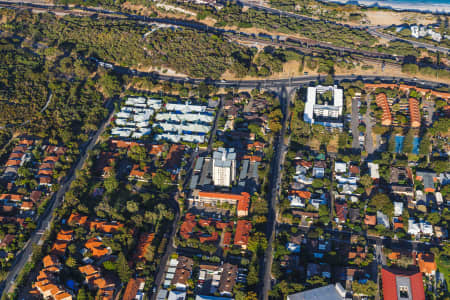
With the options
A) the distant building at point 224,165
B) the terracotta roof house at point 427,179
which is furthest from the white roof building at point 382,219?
the distant building at point 224,165

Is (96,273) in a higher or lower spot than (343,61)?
lower

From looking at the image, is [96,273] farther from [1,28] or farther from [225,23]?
[1,28]

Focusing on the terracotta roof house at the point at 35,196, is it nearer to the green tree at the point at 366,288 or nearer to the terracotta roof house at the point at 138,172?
the terracotta roof house at the point at 138,172

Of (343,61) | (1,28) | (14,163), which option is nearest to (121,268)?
(14,163)

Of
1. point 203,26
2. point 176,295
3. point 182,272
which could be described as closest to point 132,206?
point 182,272

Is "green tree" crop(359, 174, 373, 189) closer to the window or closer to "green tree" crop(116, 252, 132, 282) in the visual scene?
the window

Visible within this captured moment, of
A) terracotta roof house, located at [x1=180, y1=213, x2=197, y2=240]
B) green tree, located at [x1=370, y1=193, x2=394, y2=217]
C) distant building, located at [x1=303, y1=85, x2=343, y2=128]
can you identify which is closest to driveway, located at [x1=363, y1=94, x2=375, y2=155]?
distant building, located at [x1=303, y1=85, x2=343, y2=128]

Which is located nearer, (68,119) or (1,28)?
(68,119)
